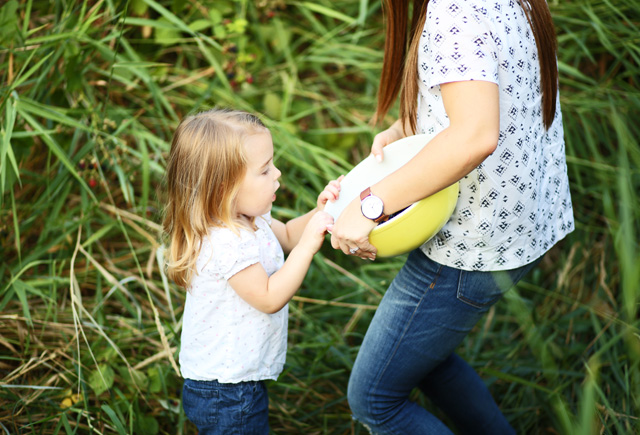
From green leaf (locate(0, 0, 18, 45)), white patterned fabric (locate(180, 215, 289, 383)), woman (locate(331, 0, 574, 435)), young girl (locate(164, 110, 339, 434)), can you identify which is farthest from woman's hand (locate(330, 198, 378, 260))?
green leaf (locate(0, 0, 18, 45))

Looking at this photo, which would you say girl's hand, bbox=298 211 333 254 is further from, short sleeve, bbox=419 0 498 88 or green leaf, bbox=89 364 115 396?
green leaf, bbox=89 364 115 396

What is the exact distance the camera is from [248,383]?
141cm

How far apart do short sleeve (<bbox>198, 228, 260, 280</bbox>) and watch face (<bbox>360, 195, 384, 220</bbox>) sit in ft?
0.93

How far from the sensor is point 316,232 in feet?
4.30

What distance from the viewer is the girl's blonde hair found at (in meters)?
1.33

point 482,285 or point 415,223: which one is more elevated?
point 415,223

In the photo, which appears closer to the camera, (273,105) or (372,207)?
(372,207)

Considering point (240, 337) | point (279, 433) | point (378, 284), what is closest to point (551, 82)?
point (240, 337)

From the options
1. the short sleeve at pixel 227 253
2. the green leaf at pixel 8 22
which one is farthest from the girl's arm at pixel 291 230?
the green leaf at pixel 8 22

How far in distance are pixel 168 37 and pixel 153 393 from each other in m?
1.38

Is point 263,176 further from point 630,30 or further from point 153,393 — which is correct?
point 630,30

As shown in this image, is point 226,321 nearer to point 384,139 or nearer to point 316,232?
point 316,232

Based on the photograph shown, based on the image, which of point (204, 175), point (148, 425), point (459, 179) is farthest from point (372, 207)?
point (148, 425)

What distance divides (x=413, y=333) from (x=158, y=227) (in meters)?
1.16
